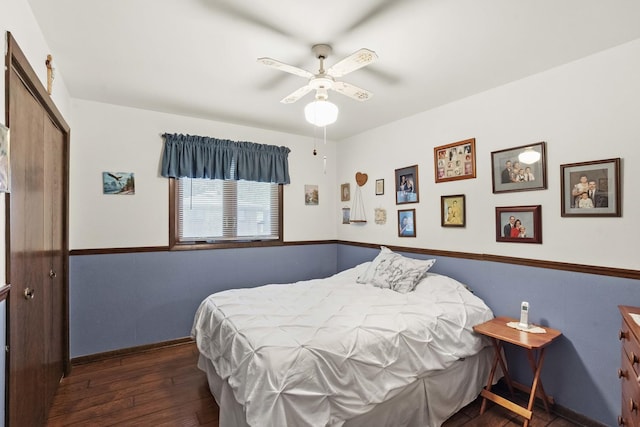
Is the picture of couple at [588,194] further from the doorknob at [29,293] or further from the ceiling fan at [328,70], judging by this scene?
the doorknob at [29,293]

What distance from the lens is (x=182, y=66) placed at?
232 centimetres

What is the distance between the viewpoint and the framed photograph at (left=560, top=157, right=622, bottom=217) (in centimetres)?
203

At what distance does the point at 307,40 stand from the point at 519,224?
6.75 ft

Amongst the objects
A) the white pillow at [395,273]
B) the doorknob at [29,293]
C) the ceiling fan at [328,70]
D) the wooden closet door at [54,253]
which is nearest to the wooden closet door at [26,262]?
the doorknob at [29,293]

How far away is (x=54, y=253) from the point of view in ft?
7.89

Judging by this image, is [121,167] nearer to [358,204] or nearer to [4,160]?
[4,160]

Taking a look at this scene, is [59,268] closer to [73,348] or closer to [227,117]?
[73,348]

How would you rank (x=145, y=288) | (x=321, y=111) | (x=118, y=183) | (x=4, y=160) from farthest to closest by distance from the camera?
(x=145, y=288), (x=118, y=183), (x=321, y=111), (x=4, y=160)

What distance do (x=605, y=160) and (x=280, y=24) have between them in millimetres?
2185

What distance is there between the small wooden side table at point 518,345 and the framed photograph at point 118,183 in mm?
3307

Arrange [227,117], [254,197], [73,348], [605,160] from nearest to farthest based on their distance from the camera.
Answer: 1. [605,160]
2. [73,348]
3. [227,117]
4. [254,197]

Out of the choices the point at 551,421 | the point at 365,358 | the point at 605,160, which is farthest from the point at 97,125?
the point at 551,421

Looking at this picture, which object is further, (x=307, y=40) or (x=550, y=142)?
(x=550, y=142)

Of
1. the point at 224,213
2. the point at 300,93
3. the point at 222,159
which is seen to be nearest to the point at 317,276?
the point at 224,213
